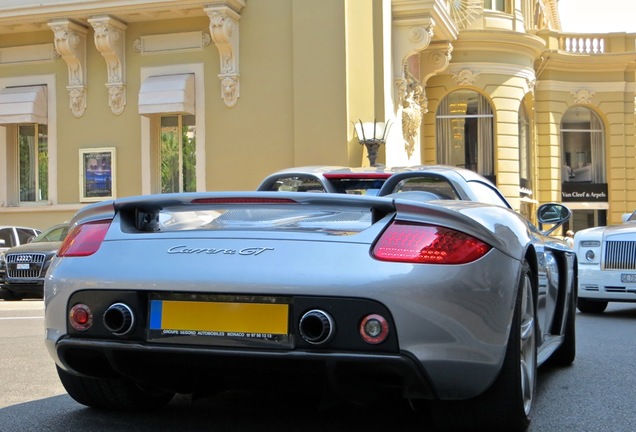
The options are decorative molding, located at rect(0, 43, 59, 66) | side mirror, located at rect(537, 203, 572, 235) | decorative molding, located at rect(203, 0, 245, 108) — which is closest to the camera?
side mirror, located at rect(537, 203, 572, 235)

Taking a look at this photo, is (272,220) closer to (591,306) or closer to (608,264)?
(608,264)

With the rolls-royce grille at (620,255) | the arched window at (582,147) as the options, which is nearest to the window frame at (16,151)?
the rolls-royce grille at (620,255)

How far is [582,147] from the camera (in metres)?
33.8

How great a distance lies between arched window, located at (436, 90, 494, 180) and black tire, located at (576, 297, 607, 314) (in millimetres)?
16263

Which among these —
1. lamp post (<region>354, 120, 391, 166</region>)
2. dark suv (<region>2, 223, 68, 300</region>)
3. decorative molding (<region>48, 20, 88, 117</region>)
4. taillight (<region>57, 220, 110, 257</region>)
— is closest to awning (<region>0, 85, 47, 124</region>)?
decorative molding (<region>48, 20, 88, 117</region>)

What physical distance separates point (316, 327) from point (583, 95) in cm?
3076

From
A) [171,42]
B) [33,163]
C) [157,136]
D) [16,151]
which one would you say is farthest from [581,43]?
[16,151]

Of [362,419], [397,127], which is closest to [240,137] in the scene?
[397,127]

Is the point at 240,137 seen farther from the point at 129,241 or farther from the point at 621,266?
the point at 129,241

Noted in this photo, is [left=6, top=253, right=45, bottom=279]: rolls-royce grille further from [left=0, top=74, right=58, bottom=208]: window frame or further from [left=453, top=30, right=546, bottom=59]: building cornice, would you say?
[left=453, top=30, right=546, bottom=59]: building cornice

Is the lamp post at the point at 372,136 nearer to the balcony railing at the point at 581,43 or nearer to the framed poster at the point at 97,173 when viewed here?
the framed poster at the point at 97,173

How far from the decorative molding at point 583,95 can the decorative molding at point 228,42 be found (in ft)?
48.8

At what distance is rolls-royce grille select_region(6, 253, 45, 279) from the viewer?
1662cm

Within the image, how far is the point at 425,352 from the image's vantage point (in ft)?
11.2
